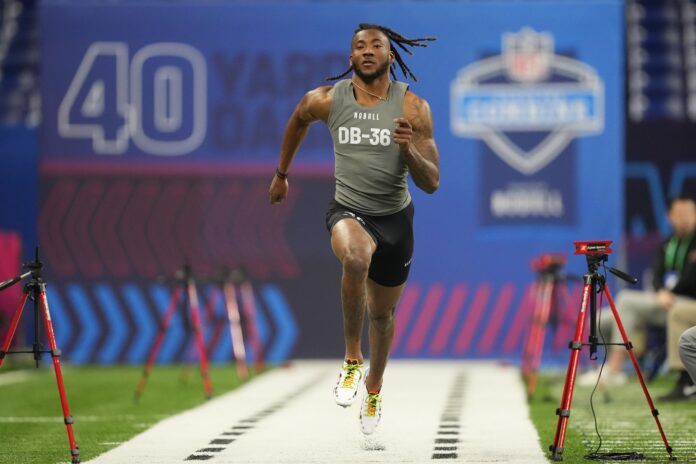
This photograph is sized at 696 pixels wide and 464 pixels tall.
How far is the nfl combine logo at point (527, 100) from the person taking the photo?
12.8 metres

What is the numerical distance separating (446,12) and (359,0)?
89cm

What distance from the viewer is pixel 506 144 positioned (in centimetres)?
1289

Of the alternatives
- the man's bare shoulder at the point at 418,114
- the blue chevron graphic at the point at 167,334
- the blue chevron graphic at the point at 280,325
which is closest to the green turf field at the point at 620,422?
the man's bare shoulder at the point at 418,114

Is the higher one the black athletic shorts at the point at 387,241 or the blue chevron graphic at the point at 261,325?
the black athletic shorts at the point at 387,241

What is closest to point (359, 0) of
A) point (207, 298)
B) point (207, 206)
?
point (207, 206)

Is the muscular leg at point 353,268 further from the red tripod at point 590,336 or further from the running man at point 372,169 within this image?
the red tripod at point 590,336

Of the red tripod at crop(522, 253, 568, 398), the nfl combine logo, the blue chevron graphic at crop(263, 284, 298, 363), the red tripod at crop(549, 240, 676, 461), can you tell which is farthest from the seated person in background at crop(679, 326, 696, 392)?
the blue chevron graphic at crop(263, 284, 298, 363)

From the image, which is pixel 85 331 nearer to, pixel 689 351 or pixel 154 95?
pixel 154 95

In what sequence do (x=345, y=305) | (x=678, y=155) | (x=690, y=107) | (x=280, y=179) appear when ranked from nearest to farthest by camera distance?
(x=345, y=305)
(x=280, y=179)
(x=678, y=155)
(x=690, y=107)

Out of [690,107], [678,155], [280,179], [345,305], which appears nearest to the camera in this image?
[345,305]

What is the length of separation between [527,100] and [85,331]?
5.05 m

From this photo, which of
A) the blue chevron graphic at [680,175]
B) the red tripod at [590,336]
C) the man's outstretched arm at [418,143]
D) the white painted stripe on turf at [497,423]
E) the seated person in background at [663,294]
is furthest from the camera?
the blue chevron graphic at [680,175]

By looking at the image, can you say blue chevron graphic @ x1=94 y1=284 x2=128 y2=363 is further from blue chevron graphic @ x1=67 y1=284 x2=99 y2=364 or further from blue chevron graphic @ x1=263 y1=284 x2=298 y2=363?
blue chevron graphic @ x1=263 y1=284 x2=298 y2=363

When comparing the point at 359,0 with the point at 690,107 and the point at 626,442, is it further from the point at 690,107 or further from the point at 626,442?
the point at 626,442
